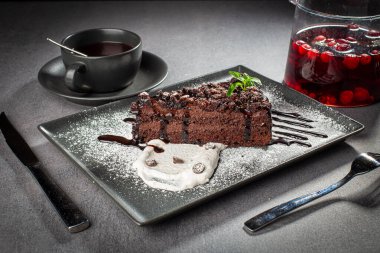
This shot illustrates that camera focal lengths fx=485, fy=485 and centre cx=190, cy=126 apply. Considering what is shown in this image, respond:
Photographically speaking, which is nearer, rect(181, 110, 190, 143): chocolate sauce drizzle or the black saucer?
rect(181, 110, 190, 143): chocolate sauce drizzle

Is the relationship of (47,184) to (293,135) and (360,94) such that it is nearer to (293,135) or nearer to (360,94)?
(293,135)

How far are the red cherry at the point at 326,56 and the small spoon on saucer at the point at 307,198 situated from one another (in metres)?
0.49

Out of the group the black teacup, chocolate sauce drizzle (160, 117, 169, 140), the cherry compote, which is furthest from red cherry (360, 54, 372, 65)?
the black teacup

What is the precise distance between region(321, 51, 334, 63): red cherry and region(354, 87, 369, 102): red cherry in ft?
0.72

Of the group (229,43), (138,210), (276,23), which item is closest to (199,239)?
(138,210)

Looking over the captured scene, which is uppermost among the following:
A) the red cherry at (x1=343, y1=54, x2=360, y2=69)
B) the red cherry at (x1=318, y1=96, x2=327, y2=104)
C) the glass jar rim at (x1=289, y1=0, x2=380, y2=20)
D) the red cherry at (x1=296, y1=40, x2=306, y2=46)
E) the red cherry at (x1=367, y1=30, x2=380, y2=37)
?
the glass jar rim at (x1=289, y1=0, x2=380, y2=20)

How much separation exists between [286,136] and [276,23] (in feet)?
5.08

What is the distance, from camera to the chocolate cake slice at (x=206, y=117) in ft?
6.28

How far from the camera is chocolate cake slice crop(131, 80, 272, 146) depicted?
1.92 metres

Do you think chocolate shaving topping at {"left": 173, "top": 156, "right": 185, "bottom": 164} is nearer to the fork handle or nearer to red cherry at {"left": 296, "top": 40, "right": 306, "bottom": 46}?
the fork handle

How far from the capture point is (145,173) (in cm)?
169

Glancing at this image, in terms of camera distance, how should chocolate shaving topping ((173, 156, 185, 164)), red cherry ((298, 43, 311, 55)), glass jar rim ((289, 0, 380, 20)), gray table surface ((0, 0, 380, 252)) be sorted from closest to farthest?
gray table surface ((0, 0, 380, 252)) < chocolate shaving topping ((173, 156, 185, 164)) < glass jar rim ((289, 0, 380, 20)) < red cherry ((298, 43, 311, 55))

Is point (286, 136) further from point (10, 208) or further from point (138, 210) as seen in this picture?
point (10, 208)

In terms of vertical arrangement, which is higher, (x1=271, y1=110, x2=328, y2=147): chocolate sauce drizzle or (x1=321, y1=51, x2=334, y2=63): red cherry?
(x1=321, y1=51, x2=334, y2=63): red cherry
